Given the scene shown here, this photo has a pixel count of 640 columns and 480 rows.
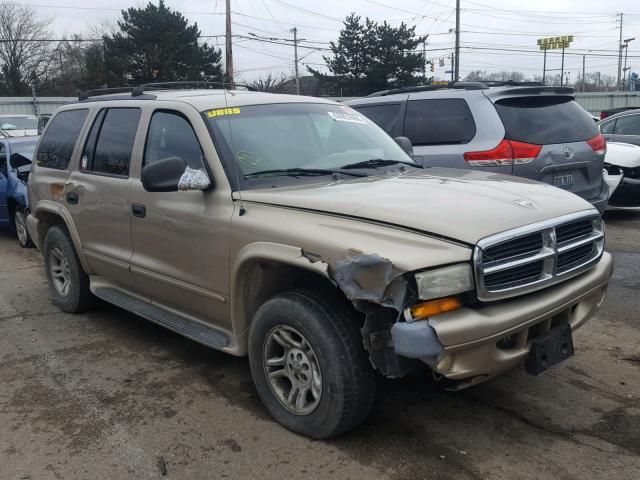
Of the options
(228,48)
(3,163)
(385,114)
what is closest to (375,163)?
(385,114)

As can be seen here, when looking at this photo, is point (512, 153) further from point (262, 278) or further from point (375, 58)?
point (375, 58)

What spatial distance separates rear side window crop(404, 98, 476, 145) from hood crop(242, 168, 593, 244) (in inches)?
117

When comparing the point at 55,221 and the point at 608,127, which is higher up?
the point at 608,127

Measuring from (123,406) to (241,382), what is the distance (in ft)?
2.43

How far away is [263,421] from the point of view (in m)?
3.59

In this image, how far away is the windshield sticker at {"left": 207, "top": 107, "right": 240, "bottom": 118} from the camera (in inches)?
160

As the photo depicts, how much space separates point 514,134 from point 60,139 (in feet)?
14.3

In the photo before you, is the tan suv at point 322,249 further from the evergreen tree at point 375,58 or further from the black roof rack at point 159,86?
the evergreen tree at point 375,58

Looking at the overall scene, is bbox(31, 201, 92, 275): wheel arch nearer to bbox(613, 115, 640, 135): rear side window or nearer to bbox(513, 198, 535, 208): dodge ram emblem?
bbox(513, 198, 535, 208): dodge ram emblem

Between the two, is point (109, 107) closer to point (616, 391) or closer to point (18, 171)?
point (616, 391)

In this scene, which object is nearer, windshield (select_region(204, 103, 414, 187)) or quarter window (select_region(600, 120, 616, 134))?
windshield (select_region(204, 103, 414, 187))

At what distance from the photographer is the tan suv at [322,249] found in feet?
9.35

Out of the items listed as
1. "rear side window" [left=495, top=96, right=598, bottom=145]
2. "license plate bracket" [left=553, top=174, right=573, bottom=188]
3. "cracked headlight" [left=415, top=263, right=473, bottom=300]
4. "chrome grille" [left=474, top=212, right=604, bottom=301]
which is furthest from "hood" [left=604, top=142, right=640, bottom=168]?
"cracked headlight" [left=415, top=263, right=473, bottom=300]

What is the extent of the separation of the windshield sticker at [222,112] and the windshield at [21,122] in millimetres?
17501
